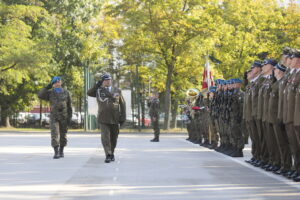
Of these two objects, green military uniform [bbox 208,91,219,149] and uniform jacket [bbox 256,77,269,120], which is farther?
green military uniform [bbox 208,91,219,149]

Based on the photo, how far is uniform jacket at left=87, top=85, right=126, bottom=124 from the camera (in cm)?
1638

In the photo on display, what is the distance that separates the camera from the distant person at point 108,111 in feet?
53.7

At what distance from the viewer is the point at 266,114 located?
43.8 ft

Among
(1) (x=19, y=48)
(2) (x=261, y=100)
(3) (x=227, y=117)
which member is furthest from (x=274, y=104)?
(1) (x=19, y=48)

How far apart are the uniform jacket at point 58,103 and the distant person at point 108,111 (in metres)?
1.31

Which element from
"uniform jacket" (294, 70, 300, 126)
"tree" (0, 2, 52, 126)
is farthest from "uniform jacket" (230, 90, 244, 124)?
"tree" (0, 2, 52, 126)

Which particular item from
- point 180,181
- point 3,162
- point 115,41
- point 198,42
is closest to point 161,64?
point 198,42

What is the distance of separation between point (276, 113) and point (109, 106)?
4.64 metres

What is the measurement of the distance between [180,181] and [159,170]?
7.12ft

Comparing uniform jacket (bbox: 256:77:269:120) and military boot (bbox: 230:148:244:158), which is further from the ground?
uniform jacket (bbox: 256:77:269:120)

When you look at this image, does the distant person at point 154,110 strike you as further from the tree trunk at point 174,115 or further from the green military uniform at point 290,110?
the tree trunk at point 174,115

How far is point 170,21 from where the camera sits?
4353 centimetres

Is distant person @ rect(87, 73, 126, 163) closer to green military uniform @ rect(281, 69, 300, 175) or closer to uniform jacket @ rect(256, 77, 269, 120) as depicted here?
uniform jacket @ rect(256, 77, 269, 120)

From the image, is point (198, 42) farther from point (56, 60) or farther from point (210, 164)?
point (210, 164)
